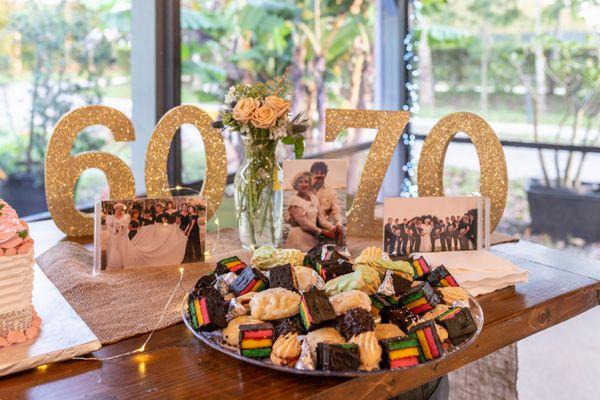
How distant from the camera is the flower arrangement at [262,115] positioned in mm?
1461

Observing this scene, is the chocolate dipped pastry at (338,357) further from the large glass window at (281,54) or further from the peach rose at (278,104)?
the large glass window at (281,54)

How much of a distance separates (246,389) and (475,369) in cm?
128

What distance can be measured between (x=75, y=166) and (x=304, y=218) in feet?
2.05

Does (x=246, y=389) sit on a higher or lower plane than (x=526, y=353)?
higher

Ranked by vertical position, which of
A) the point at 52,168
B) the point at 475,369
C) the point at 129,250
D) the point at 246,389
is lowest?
the point at 475,369

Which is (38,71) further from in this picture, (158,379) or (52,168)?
(158,379)

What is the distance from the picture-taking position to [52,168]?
1.62m

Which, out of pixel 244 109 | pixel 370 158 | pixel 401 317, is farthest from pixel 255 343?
pixel 370 158

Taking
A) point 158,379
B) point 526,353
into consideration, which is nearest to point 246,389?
point 158,379

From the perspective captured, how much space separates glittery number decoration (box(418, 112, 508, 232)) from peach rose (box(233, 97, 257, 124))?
53 cm

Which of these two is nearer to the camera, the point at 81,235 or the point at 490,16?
the point at 81,235

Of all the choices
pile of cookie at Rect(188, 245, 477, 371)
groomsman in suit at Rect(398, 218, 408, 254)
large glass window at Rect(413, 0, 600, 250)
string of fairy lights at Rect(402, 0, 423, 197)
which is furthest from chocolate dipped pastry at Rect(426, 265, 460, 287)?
large glass window at Rect(413, 0, 600, 250)

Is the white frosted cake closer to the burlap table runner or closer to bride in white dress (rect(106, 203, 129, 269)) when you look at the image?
the burlap table runner

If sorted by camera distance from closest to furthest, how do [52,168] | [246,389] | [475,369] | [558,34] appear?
[246,389], [52,168], [475,369], [558,34]
